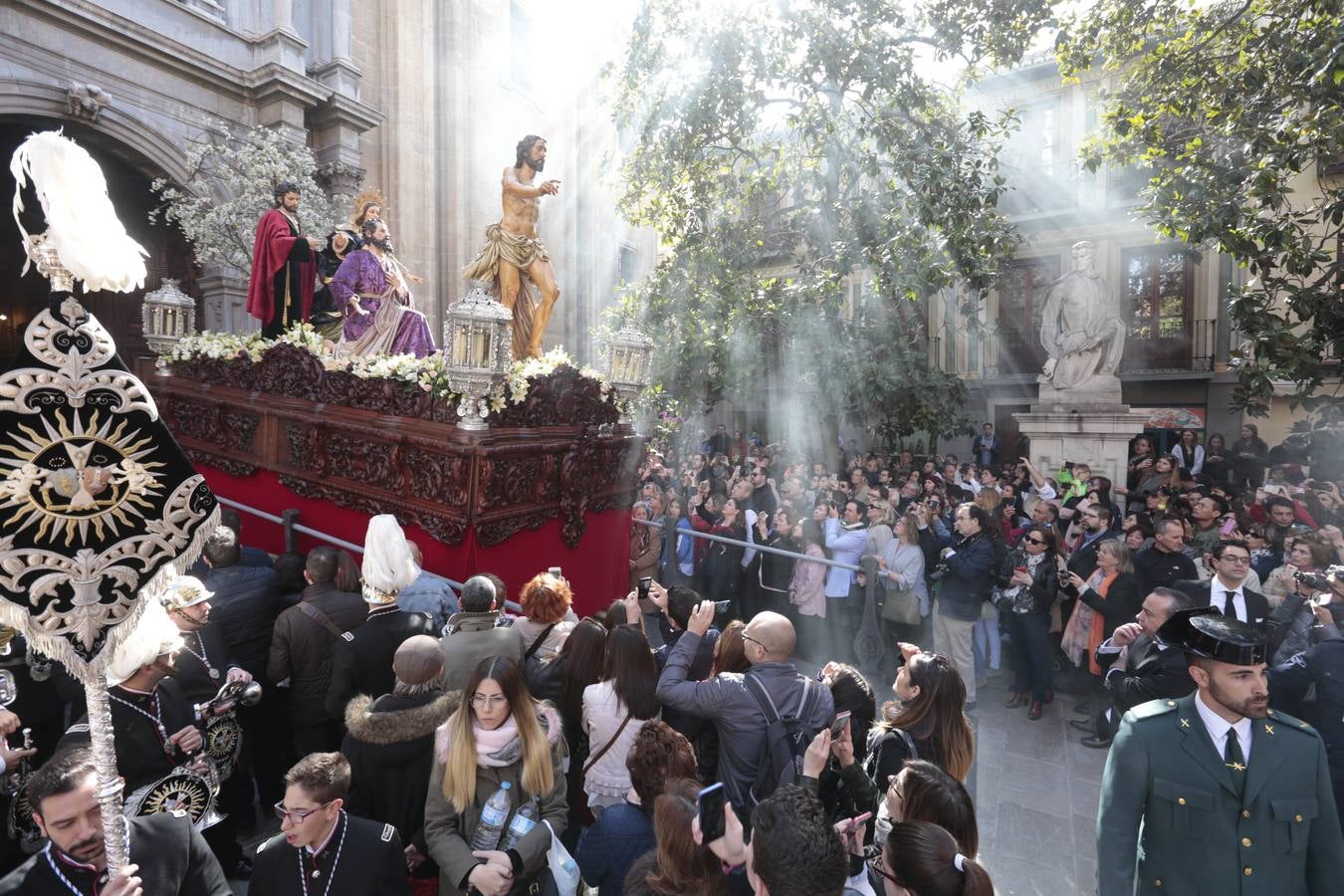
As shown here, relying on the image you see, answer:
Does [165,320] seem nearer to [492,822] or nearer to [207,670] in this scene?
[207,670]

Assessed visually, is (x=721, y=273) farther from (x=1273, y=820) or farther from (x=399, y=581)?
(x=1273, y=820)

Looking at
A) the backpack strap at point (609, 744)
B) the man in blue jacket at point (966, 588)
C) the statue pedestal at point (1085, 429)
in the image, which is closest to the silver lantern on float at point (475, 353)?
the backpack strap at point (609, 744)

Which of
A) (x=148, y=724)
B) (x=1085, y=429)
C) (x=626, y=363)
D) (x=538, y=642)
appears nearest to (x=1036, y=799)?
(x=538, y=642)

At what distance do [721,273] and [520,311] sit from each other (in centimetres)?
791

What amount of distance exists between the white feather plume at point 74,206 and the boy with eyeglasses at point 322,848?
1540 millimetres

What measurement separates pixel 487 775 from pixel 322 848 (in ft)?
1.94

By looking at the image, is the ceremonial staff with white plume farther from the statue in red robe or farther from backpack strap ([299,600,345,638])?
the statue in red robe

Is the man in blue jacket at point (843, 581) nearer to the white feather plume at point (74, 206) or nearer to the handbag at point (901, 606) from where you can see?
the handbag at point (901, 606)

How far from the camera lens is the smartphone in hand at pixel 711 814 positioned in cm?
205

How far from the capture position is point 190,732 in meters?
2.96

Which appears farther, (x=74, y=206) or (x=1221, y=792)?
(x=1221, y=792)

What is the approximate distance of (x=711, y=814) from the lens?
A: 2068 mm

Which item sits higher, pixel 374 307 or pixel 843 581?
pixel 374 307

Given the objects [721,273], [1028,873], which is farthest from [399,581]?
[721,273]
